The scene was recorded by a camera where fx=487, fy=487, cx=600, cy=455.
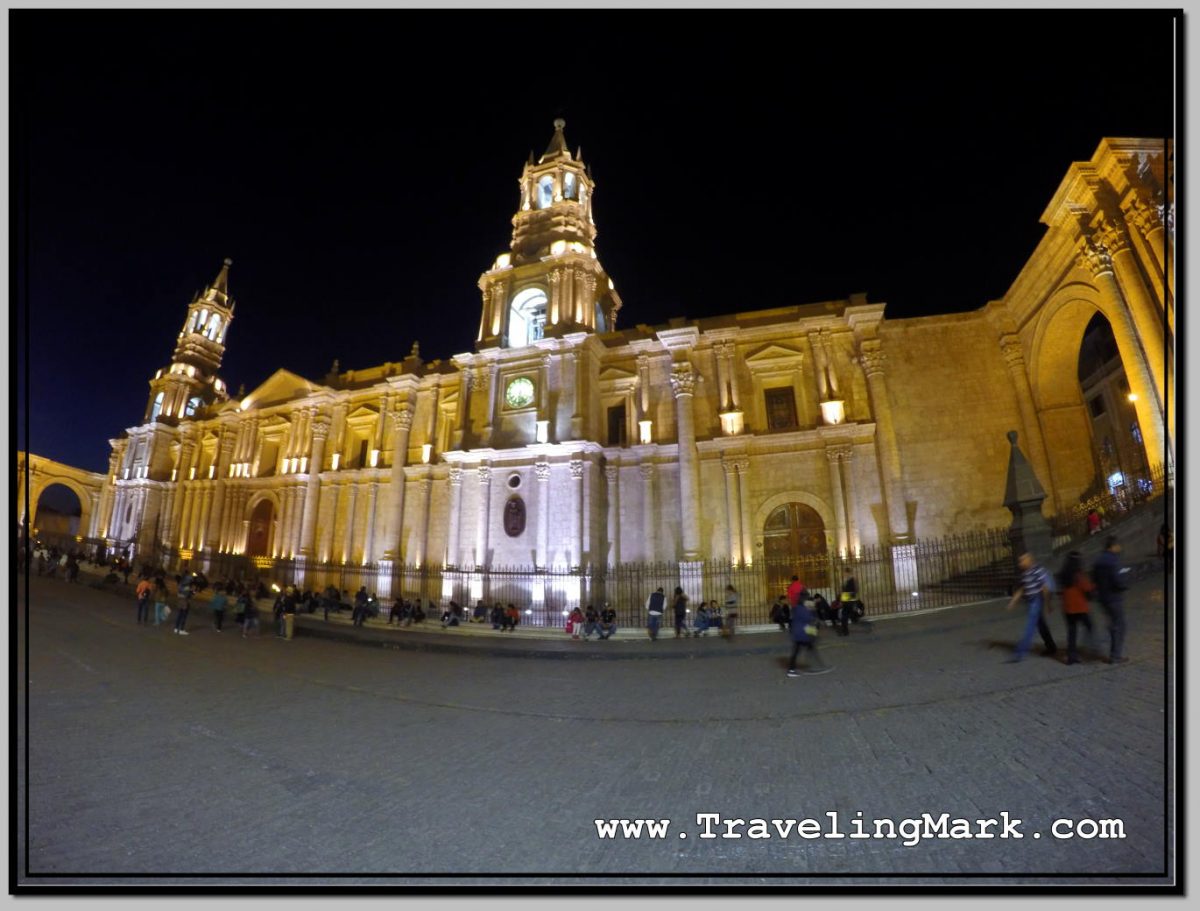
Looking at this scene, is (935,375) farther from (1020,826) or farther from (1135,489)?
(1020,826)

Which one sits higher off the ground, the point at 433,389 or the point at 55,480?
the point at 433,389

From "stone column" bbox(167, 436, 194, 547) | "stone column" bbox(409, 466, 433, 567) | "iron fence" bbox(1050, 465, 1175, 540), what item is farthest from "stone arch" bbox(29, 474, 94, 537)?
"iron fence" bbox(1050, 465, 1175, 540)

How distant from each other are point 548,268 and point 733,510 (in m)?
14.3

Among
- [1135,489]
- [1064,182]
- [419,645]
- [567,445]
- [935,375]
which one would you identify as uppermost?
[1064,182]

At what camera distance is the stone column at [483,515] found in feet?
66.1

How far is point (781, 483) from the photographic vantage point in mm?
18641

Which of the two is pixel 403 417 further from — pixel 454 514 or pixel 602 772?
pixel 602 772

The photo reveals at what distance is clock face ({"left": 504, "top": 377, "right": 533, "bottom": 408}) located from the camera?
22.0m

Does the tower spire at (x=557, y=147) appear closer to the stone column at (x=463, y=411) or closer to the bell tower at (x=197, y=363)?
the stone column at (x=463, y=411)

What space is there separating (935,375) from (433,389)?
75.9 feet

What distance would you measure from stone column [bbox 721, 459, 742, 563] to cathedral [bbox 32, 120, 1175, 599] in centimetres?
7

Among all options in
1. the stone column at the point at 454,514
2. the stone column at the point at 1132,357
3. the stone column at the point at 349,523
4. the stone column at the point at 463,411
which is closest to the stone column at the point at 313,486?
the stone column at the point at 349,523

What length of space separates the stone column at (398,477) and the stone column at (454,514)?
391 centimetres

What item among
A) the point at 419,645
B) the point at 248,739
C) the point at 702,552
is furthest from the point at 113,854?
the point at 702,552
